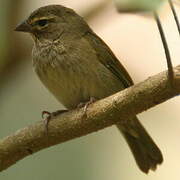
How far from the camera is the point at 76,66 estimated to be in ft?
11.0

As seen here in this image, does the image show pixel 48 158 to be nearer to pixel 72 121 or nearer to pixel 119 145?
pixel 72 121

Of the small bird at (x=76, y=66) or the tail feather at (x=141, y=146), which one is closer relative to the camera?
the small bird at (x=76, y=66)

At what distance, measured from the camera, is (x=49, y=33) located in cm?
374

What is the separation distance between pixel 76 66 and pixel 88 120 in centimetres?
85

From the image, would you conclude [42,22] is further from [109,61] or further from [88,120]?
[88,120]

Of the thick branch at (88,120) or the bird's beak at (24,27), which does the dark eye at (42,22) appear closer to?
the bird's beak at (24,27)

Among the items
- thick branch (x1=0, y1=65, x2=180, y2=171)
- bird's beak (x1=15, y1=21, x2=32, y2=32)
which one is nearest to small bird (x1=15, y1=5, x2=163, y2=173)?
bird's beak (x1=15, y1=21, x2=32, y2=32)


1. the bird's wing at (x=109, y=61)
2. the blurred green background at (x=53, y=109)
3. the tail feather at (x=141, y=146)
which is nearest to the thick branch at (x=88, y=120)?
the blurred green background at (x=53, y=109)

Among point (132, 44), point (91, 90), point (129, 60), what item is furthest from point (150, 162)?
point (132, 44)

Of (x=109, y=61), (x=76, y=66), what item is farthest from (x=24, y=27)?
(x=109, y=61)

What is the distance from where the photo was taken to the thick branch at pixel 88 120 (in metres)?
2.26

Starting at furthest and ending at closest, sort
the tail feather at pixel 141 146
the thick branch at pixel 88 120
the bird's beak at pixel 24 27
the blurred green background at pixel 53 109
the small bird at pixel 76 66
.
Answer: the tail feather at pixel 141 146
the bird's beak at pixel 24 27
the small bird at pixel 76 66
the blurred green background at pixel 53 109
the thick branch at pixel 88 120

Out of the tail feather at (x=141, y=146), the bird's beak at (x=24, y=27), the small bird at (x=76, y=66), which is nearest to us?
the small bird at (x=76, y=66)

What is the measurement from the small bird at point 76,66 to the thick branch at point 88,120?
57 centimetres
